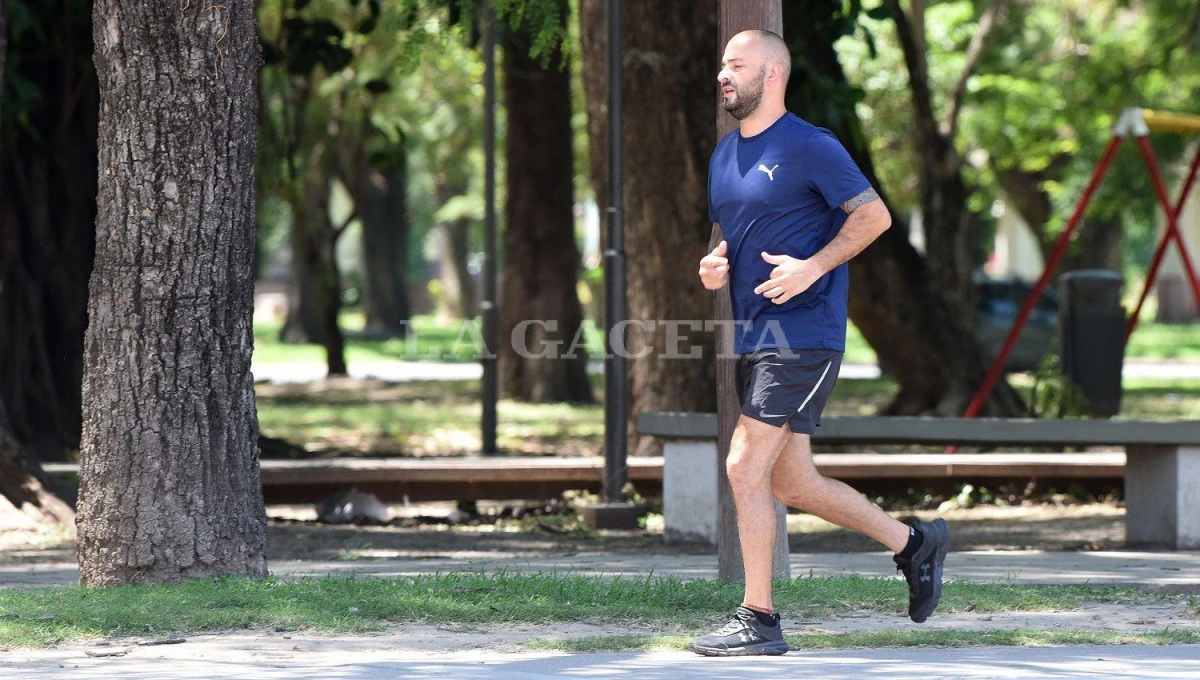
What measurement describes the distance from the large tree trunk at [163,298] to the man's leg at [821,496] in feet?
7.12

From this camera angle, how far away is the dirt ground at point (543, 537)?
9.19m

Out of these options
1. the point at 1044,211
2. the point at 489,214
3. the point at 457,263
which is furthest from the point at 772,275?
the point at 457,263

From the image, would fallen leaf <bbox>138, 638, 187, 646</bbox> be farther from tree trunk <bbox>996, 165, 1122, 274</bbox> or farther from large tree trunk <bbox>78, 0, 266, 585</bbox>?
tree trunk <bbox>996, 165, 1122, 274</bbox>

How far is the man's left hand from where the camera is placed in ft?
17.9

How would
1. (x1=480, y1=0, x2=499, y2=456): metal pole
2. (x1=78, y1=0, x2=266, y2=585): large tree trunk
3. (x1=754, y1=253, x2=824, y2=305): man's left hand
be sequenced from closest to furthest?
1. (x1=754, y1=253, x2=824, y2=305): man's left hand
2. (x1=78, y1=0, x2=266, y2=585): large tree trunk
3. (x1=480, y1=0, x2=499, y2=456): metal pole

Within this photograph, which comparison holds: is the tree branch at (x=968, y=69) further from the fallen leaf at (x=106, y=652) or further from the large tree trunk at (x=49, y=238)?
the fallen leaf at (x=106, y=652)

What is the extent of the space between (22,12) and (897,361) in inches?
298

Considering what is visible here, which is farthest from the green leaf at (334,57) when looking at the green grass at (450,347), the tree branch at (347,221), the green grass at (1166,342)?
the green grass at (1166,342)

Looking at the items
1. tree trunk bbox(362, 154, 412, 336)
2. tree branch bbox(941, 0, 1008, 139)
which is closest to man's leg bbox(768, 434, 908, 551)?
tree branch bbox(941, 0, 1008, 139)

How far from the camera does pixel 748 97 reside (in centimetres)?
566

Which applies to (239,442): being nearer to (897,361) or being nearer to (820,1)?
(820,1)

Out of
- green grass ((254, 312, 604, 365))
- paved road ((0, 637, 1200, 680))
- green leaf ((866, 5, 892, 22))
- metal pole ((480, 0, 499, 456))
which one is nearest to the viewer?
paved road ((0, 637, 1200, 680))

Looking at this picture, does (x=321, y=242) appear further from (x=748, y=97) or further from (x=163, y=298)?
(x=748, y=97)

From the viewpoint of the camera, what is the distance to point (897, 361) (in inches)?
584
